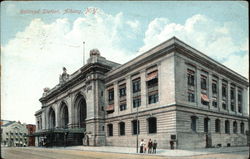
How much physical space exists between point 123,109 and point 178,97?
1239 centimetres

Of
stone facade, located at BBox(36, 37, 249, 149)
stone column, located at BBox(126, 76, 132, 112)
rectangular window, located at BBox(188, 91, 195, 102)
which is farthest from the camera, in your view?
stone column, located at BBox(126, 76, 132, 112)

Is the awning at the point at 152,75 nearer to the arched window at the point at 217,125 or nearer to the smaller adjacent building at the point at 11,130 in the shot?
the arched window at the point at 217,125

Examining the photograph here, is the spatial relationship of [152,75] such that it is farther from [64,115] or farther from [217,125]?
[64,115]

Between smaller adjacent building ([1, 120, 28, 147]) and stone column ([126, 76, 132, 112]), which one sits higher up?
stone column ([126, 76, 132, 112])

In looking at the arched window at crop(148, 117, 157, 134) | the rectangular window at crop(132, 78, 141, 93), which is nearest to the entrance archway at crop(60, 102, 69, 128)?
the rectangular window at crop(132, 78, 141, 93)

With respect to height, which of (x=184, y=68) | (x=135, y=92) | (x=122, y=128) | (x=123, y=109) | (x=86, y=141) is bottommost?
(x=86, y=141)

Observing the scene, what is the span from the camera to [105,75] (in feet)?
141

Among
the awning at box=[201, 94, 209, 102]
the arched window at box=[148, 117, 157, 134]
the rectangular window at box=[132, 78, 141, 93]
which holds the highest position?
the rectangular window at box=[132, 78, 141, 93]

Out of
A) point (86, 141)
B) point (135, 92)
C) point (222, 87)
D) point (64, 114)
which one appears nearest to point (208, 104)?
point (222, 87)

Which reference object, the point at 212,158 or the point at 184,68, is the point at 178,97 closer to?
the point at 184,68

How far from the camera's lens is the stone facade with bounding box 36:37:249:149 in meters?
28.6

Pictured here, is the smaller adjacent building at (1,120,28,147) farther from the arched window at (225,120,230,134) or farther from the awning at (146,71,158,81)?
the arched window at (225,120,230,134)

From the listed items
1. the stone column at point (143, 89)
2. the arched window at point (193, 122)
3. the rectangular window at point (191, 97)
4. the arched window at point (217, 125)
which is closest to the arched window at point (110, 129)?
the stone column at point (143, 89)

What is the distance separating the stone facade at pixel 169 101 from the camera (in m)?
28.6
